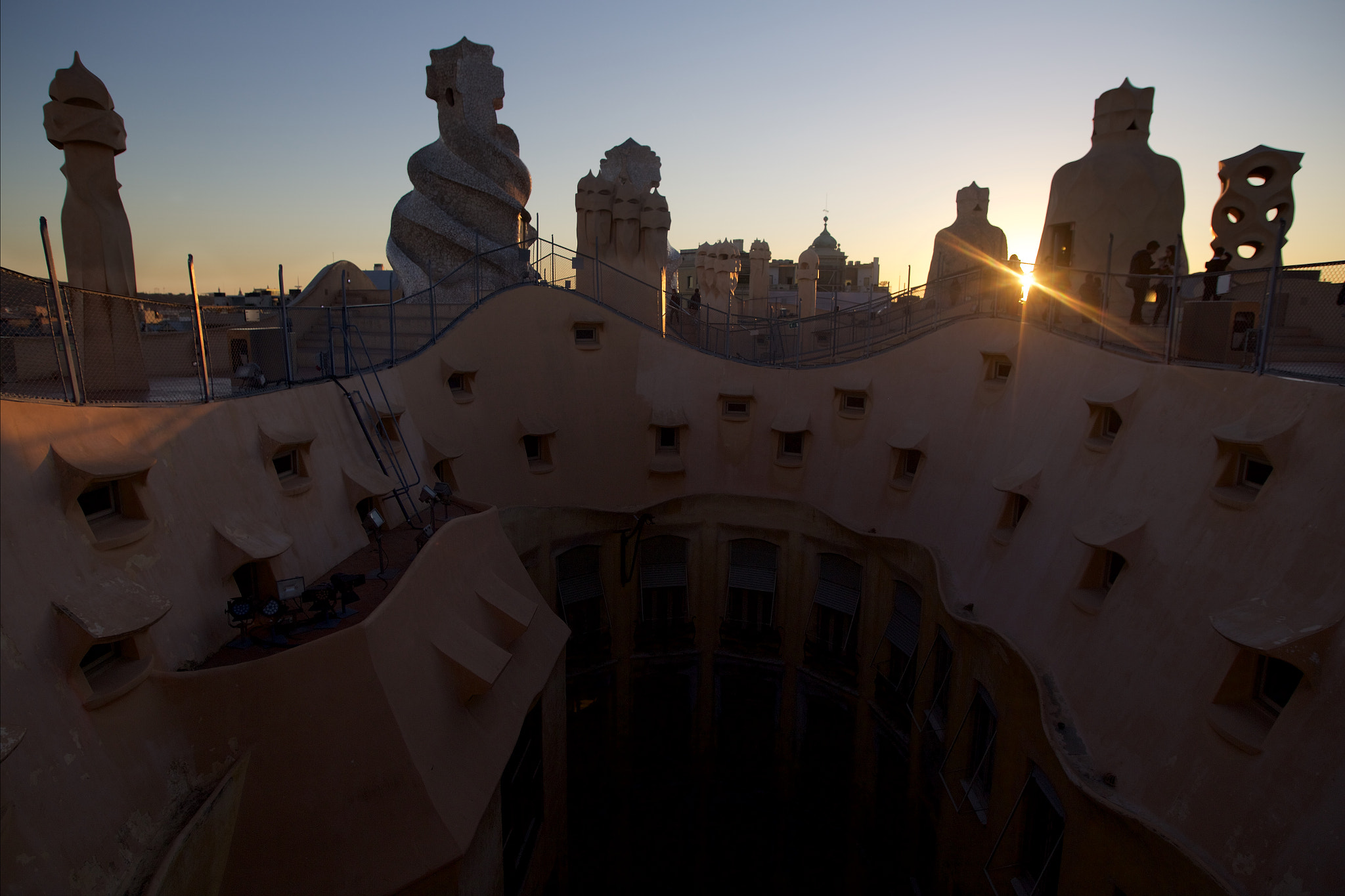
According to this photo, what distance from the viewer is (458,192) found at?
2094 centimetres

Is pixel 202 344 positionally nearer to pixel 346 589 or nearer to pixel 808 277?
pixel 346 589

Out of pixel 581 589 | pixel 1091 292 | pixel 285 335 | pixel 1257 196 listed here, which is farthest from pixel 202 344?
pixel 1257 196

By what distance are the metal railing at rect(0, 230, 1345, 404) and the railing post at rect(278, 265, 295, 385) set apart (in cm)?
3

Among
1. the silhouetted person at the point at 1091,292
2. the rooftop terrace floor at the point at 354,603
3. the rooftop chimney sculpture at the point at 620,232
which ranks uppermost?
the rooftop chimney sculpture at the point at 620,232

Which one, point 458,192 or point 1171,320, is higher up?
point 458,192

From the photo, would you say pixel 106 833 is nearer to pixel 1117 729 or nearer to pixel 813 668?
pixel 1117 729

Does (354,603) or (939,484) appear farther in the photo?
(939,484)

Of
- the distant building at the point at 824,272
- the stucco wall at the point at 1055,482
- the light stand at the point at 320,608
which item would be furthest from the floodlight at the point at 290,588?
the distant building at the point at 824,272

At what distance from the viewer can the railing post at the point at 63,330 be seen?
7719 mm

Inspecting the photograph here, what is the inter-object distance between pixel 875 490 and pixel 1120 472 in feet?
24.3

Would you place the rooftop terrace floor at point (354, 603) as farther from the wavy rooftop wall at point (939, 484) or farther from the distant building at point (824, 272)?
the distant building at point (824, 272)

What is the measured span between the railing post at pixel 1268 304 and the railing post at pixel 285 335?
1222 cm

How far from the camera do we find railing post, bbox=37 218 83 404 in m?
7.72

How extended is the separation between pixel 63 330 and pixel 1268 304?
1236 centimetres
